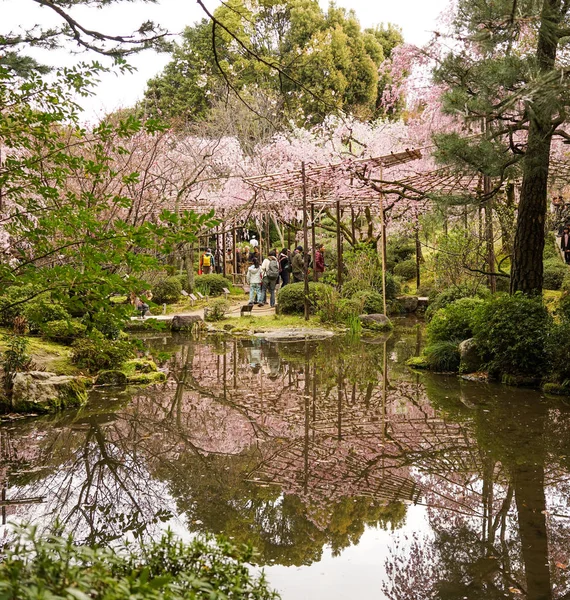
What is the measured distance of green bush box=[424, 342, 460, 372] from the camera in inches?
399

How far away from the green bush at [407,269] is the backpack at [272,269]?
6.58 m

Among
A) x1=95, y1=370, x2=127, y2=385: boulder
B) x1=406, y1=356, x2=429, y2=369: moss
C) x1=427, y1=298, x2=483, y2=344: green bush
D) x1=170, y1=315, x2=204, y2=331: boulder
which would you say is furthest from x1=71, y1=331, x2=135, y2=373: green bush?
x1=170, y1=315, x2=204, y2=331: boulder

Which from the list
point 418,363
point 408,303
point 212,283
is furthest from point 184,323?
point 418,363

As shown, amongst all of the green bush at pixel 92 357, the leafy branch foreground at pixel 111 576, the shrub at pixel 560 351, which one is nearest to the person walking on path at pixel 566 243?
the shrub at pixel 560 351

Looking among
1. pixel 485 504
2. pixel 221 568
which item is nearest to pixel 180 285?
pixel 485 504

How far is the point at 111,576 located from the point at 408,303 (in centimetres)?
1754

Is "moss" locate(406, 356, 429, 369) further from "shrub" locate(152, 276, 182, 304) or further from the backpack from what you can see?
"shrub" locate(152, 276, 182, 304)

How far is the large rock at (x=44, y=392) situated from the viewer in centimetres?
762

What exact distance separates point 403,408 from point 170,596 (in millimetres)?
6055

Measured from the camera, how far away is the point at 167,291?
20.7m

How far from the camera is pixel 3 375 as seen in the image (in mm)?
7875

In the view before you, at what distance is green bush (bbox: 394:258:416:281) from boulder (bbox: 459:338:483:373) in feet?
44.3

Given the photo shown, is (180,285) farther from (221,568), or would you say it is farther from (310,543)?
(221,568)

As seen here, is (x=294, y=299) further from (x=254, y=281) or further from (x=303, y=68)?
(x=303, y=68)
